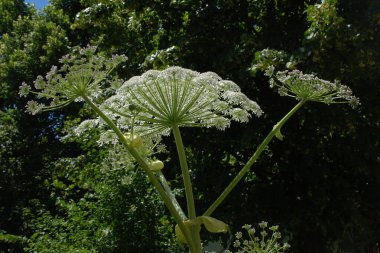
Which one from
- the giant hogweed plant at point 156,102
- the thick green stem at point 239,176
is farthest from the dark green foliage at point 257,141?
the thick green stem at point 239,176

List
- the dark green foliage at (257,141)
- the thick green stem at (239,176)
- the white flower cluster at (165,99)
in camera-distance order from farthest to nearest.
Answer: the dark green foliage at (257,141) → the white flower cluster at (165,99) → the thick green stem at (239,176)

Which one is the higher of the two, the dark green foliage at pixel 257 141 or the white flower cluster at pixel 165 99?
the dark green foliage at pixel 257 141

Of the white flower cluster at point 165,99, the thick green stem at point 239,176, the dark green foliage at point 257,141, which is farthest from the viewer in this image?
the dark green foliage at point 257,141

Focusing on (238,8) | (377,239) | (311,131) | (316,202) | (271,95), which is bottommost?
(377,239)

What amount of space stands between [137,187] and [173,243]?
672 mm

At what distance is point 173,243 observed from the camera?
585 cm

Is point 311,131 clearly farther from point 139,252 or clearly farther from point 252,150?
point 139,252

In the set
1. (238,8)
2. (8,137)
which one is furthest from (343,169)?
(8,137)

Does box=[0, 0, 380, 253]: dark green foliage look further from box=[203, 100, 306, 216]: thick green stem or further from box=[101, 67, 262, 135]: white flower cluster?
box=[203, 100, 306, 216]: thick green stem

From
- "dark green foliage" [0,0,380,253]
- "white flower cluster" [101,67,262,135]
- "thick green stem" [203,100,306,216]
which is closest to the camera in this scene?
"thick green stem" [203,100,306,216]

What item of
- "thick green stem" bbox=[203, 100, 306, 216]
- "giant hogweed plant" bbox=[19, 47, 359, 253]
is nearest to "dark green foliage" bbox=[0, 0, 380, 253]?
"giant hogweed plant" bbox=[19, 47, 359, 253]

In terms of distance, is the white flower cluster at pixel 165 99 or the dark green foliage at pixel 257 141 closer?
the white flower cluster at pixel 165 99

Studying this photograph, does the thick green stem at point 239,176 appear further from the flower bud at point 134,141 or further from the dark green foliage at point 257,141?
the dark green foliage at point 257,141

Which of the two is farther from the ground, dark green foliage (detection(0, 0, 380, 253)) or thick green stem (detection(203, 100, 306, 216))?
dark green foliage (detection(0, 0, 380, 253))
